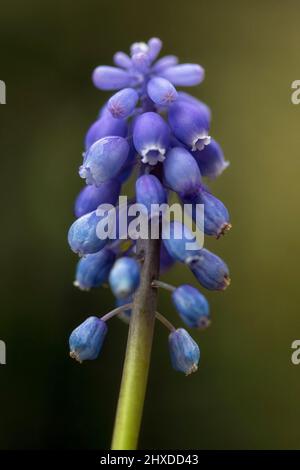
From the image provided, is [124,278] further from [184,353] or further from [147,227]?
[184,353]

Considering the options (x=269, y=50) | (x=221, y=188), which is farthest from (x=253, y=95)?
(x=221, y=188)

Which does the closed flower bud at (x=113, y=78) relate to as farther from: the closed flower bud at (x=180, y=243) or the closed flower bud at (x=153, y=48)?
the closed flower bud at (x=180, y=243)

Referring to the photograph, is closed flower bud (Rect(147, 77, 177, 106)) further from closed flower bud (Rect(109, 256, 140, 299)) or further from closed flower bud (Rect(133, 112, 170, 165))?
closed flower bud (Rect(109, 256, 140, 299))

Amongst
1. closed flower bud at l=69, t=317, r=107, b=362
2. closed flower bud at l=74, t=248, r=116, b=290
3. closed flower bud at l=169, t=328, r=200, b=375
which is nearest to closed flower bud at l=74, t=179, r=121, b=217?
closed flower bud at l=74, t=248, r=116, b=290

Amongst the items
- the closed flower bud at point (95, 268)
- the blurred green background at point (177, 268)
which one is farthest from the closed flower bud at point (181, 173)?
the blurred green background at point (177, 268)
